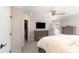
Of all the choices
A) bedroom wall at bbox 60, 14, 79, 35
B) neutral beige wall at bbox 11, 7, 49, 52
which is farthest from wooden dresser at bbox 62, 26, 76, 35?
neutral beige wall at bbox 11, 7, 49, 52

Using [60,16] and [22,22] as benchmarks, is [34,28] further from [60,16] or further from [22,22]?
[60,16]

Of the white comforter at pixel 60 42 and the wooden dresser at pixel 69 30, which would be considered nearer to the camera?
the white comforter at pixel 60 42

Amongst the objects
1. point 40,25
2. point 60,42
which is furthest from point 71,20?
point 40,25

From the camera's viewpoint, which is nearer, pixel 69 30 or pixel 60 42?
pixel 60 42

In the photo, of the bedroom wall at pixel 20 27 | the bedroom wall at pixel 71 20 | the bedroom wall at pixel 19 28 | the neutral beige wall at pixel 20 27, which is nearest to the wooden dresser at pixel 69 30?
the bedroom wall at pixel 71 20

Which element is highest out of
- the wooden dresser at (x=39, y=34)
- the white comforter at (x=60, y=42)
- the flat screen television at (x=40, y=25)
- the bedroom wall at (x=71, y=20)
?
the bedroom wall at (x=71, y=20)

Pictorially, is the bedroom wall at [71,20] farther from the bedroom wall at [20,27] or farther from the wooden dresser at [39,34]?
the bedroom wall at [20,27]

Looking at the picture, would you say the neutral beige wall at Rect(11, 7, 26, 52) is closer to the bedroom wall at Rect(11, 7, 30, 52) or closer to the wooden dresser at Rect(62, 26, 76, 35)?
the bedroom wall at Rect(11, 7, 30, 52)

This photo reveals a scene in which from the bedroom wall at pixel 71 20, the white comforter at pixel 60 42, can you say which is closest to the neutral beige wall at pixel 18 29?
the white comforter at pixel 60 42

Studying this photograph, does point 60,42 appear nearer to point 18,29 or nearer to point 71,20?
point 71,20

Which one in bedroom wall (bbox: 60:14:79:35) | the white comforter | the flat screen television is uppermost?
bedroom wall (bbox: 60:14:79:35)

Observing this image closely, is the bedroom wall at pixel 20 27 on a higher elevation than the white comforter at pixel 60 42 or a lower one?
higher

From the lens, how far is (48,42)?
1.77 metres
